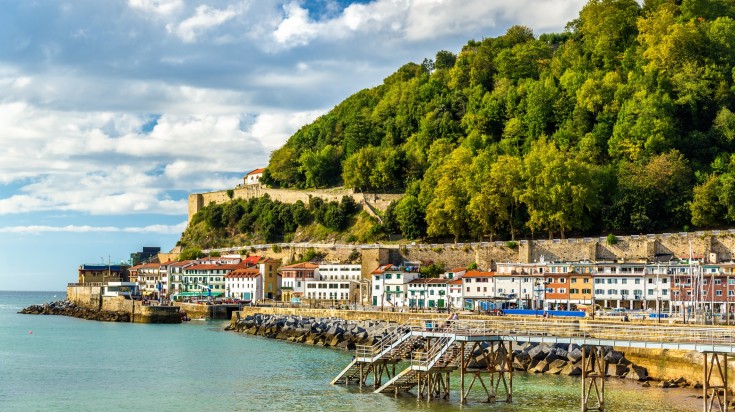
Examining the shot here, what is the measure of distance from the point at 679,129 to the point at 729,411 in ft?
187

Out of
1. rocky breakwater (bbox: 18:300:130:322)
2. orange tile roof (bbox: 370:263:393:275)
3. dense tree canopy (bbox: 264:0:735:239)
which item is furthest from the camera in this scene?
rocky breakwater (bbox: 18:300:130:322)

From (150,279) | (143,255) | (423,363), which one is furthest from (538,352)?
(143,255)

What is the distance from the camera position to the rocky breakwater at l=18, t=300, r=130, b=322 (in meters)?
94.5

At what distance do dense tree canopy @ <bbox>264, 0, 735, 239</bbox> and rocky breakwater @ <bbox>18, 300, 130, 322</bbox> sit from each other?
21.8m

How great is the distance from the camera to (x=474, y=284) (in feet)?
246

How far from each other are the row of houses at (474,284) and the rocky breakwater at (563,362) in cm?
1591

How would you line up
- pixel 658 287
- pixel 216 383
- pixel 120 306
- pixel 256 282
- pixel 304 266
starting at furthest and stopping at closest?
pixel 120 306, pixel 256 282, pixel 304 266, pixel 658 287, pixel 216 383

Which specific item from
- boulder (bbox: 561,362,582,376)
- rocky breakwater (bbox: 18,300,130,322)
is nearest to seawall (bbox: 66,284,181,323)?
rocky breakwater (bbox: 18,300,130,322)

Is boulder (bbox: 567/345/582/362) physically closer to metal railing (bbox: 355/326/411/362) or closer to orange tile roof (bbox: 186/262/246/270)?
metal railing (bbox: 355/326/411/362)

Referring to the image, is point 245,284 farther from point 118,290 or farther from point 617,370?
point 617,370

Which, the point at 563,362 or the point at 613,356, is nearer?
the point at 613,356

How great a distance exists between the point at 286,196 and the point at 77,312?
1117 inches

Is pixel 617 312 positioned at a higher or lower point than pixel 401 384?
higher

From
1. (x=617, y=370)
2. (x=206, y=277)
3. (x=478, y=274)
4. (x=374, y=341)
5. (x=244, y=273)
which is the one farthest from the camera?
(x=206, y=277)
